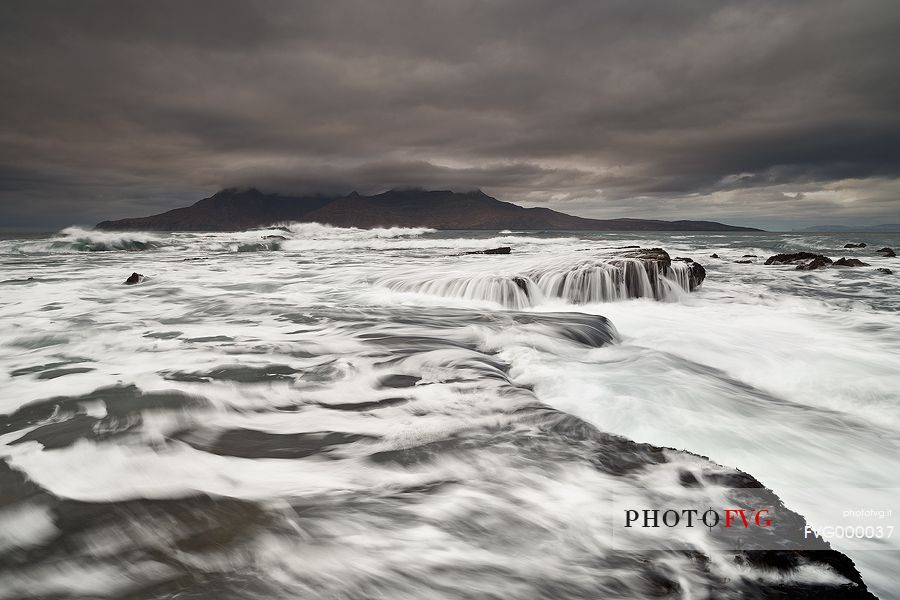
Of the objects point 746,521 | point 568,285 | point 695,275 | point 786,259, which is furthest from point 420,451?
point 786,259

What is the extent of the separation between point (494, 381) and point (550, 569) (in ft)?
6.52

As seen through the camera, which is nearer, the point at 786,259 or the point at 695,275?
the point at 695,275

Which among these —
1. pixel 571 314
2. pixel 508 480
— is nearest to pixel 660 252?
pixel 571 314

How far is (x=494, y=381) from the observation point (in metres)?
3.61

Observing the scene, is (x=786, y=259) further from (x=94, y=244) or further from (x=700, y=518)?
(x=94, y=244)

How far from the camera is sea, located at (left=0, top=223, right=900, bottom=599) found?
5.34 ft

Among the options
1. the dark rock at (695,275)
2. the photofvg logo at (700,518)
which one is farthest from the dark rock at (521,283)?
the photofvg logo at (700,518)

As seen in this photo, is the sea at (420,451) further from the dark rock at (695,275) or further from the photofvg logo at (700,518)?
the dark rock at (695,275)

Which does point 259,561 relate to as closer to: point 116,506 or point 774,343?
point 116,506

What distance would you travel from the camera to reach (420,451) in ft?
8.34

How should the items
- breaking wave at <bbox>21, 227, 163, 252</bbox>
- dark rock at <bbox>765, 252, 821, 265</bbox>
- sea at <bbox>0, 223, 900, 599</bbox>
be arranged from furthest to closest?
1. breaking wave at <bbox>21, 227, 163, 252</bbox>
2. dark rock at <bbox>765, 252, 821, 265</bbox>
3. sea at <bbox>0, 223, 900, 599</bbox>

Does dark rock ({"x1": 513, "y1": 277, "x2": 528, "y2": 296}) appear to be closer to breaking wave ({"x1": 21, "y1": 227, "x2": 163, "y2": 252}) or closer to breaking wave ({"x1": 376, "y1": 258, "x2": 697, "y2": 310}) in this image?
breaking wave ({"x1": 376, "y1": 258, "x2": 697, "y2": 310})

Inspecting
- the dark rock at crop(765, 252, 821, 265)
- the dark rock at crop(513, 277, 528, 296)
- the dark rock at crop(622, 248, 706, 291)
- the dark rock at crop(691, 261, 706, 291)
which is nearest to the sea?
the dark rock at crop(513, 277, 528, 296)

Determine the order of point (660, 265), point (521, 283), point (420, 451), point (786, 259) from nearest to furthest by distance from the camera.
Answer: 1. point (420, 451)
2. point (521, 283)
3. point (660, 265)
4. point (786, 259)
